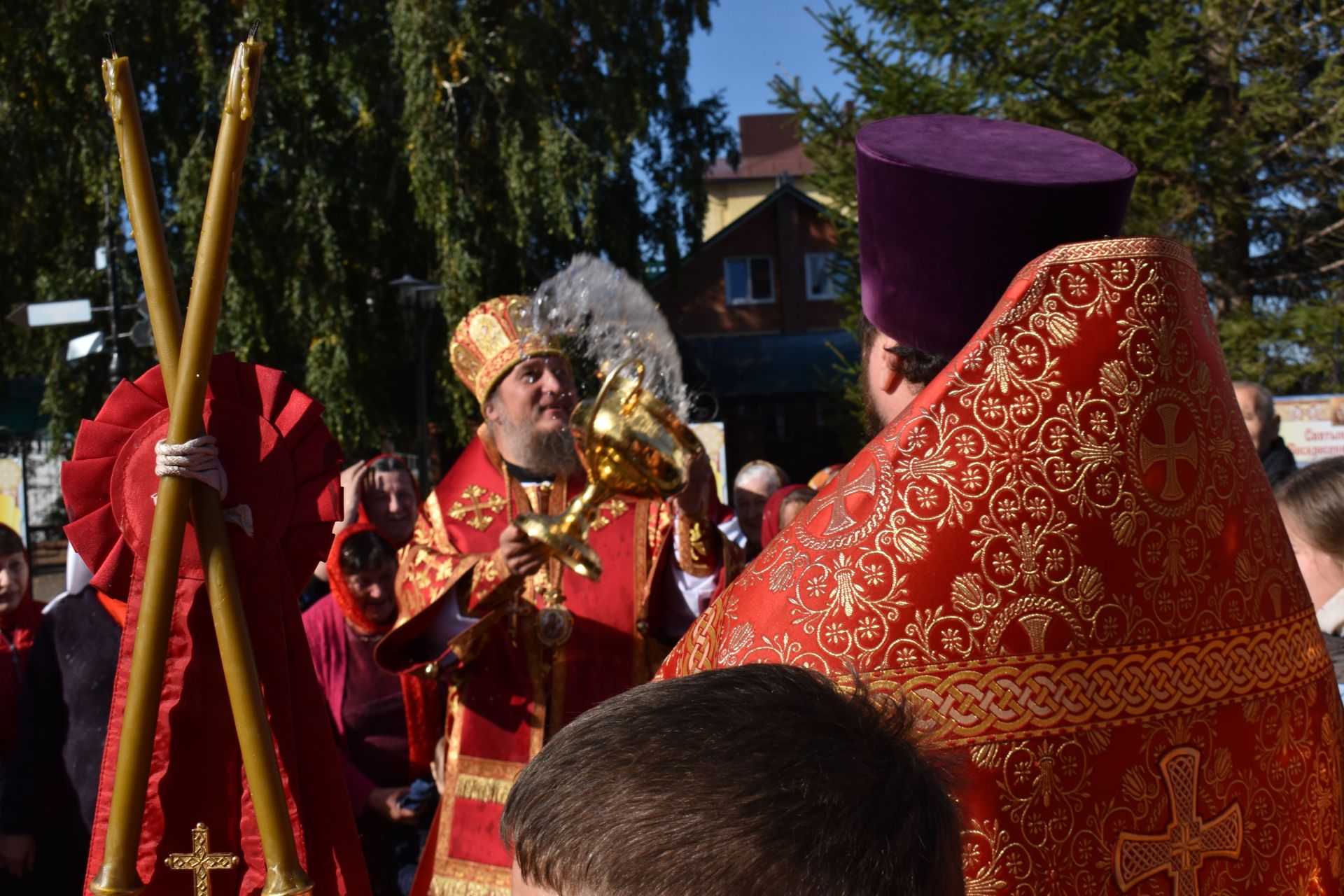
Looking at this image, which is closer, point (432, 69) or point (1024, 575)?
point (1024, 575)

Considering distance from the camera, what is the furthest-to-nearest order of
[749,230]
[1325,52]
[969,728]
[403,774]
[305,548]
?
[749,230]
[1325,52]
[403,774]
[305,548]
[969,728]

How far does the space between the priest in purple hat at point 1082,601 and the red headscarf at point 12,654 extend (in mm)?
3930

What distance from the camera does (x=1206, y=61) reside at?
47.6 ft

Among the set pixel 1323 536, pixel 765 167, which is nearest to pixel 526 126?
pixel 1323 536

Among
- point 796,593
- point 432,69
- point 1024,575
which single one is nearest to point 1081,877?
point 1024,575

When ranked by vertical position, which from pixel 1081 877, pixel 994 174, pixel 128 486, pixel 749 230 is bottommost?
pixel 749 230

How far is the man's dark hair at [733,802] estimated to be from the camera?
891 millimetres

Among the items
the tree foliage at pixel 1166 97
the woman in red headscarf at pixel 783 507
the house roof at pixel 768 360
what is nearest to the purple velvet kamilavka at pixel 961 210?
the woman in red headscarf at pixel 783 507

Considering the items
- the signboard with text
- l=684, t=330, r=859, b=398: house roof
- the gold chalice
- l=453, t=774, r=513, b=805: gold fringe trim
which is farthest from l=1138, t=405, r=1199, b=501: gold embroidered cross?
l=684, t=330, r=859, b=398: house roof

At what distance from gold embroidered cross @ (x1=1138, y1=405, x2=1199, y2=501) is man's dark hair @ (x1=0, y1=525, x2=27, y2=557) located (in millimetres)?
4396

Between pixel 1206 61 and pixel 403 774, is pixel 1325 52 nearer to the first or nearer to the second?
pixel 1206 61

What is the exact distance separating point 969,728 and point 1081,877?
22 centimetres

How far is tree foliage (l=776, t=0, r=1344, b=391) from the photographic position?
43.0 ft

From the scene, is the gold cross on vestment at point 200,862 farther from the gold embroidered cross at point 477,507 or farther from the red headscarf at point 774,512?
the red headscarf at point 774,512
